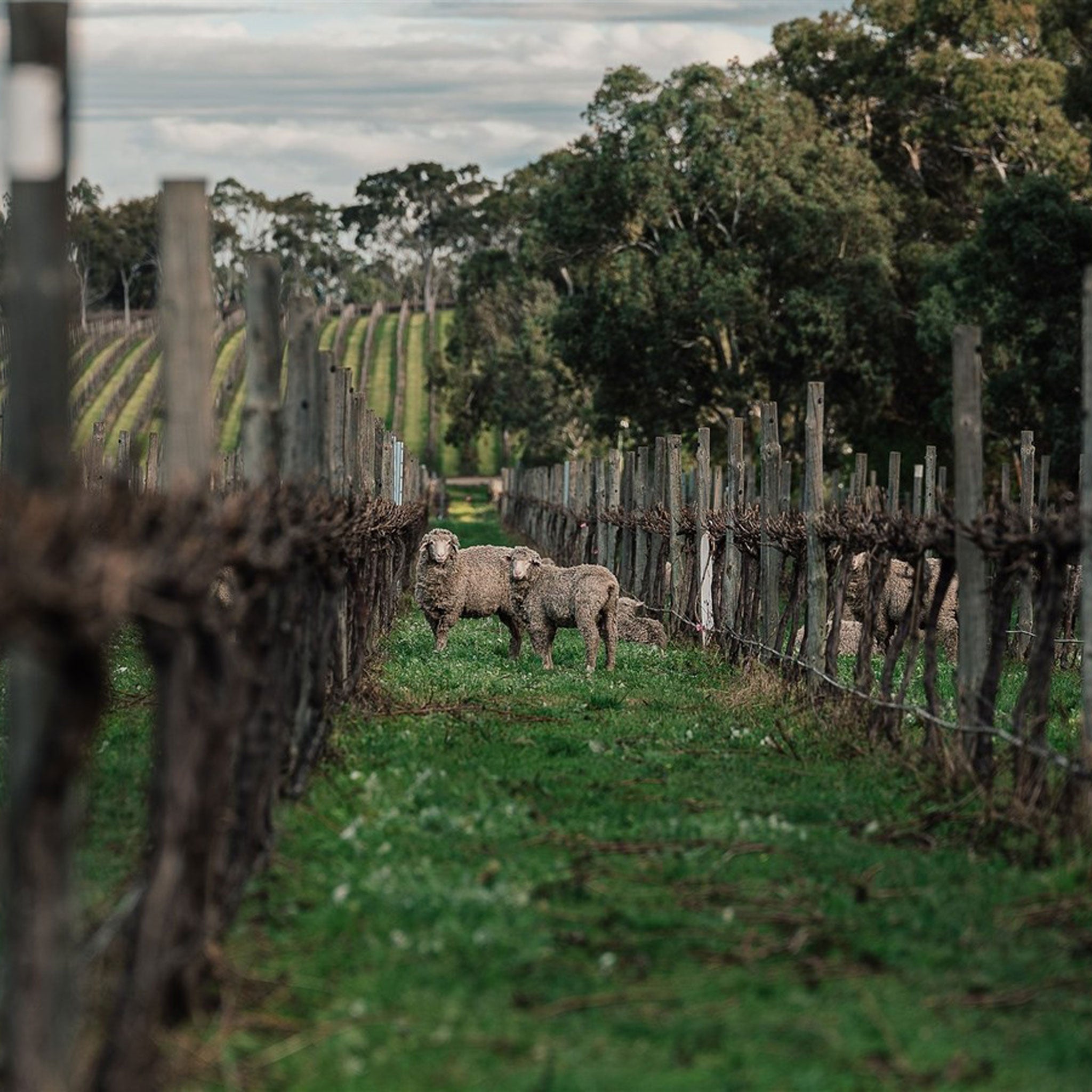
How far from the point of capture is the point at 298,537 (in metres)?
8.33

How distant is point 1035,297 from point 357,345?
8054cm

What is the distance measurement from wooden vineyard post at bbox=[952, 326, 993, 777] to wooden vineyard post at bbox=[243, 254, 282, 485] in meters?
3.89

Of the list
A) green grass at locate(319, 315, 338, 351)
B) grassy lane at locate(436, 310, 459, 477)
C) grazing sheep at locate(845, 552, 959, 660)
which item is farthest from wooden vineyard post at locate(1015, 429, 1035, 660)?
green grass at locate(319, 315, 338, 351)

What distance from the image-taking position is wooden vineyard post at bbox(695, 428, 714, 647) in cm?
2162

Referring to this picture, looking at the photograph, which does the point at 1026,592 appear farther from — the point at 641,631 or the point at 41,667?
the point at 41,667

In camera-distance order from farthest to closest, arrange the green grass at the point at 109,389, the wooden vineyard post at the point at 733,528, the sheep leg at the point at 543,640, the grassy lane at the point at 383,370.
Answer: the grassy lane at the point at 383,370
the green grass at the point at 109,389
the wooden vineyard post at the point at 733,528
the sheep leg at the point at 543,640

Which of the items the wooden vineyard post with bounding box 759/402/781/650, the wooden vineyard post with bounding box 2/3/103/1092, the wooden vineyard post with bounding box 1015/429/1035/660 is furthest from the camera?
the wooden vineyard post with bounding box 1015/429/1035/660

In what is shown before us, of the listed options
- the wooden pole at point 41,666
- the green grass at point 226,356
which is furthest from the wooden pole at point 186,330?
the green grass at point 226,356

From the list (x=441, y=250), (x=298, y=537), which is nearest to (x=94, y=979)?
(x=298, y=537)

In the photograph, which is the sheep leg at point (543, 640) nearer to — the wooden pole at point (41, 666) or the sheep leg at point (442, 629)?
the sheep leg at point (442, 629)

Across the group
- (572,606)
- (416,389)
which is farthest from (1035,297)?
(416,389)

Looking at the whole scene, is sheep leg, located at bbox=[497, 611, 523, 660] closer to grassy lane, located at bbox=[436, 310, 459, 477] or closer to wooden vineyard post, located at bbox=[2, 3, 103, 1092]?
wooden vineyard post, located at bbox=[2, 3, 103, 1092]

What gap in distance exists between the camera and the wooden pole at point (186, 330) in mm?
7152

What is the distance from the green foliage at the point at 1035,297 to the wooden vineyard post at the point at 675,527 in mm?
12483
